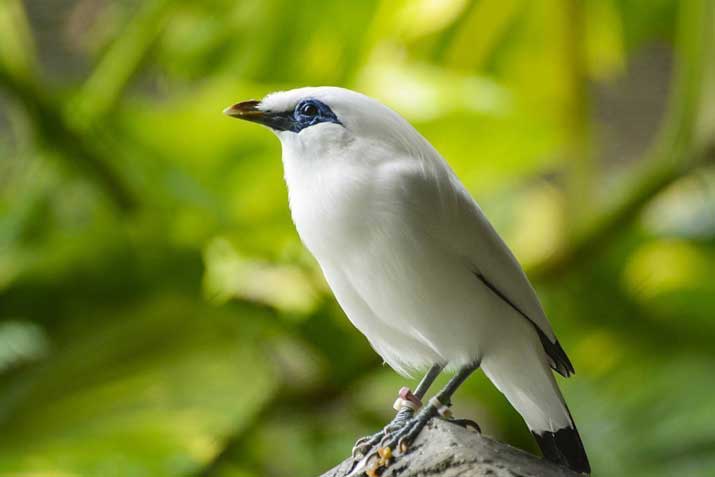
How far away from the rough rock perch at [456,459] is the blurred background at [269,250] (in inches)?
24.7

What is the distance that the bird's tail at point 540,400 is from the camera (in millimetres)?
917

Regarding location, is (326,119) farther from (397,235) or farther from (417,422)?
(417,422)

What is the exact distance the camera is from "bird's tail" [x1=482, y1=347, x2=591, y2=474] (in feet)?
3.01

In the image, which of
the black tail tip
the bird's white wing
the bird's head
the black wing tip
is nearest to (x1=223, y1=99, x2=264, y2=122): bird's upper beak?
the bird's head

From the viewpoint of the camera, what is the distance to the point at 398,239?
0.81m

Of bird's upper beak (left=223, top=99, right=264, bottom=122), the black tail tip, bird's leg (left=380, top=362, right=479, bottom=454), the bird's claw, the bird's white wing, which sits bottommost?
the black tail tip

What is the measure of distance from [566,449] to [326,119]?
43 cm

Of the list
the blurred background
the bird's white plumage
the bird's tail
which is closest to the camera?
the bird's white plumage

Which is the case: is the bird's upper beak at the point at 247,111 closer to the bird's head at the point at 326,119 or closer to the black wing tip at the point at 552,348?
the bird's head at the point at 326,119

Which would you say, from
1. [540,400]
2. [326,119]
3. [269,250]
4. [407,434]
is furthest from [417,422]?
[269,250]

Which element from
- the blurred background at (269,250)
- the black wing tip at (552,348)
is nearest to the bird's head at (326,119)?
the black wing tip at (552,348)

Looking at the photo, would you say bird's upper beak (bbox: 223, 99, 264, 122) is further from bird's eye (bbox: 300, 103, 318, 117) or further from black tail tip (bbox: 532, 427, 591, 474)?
black tail tip (bbox: 532, 427, 591, 474)

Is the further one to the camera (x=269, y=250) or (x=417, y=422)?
(x=269, y=250)

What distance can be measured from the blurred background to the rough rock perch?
24.7 inches
